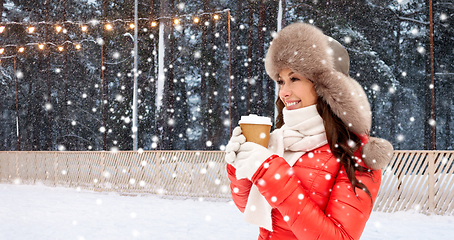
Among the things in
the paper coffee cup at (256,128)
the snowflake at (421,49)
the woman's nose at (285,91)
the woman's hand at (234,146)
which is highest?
the woman's nose at (285,91)

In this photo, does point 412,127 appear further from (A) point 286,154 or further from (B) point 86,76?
(A) point 286,154

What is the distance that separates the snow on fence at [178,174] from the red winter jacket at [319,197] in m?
7.05

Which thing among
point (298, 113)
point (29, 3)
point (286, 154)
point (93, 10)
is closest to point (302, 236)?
point (286, 154)

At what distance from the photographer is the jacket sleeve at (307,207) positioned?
1.25 m

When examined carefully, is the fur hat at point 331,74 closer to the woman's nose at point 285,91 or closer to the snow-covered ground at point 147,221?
the woman's nose at point 285,91

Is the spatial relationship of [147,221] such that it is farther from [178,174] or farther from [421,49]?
[421,49]

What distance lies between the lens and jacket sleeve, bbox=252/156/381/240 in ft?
4.09

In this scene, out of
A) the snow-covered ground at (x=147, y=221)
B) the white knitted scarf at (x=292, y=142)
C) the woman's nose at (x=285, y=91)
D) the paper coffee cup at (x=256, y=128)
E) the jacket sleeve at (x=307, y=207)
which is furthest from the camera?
the snow-covered ground at (x=147, y=221)

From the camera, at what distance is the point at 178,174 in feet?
33.8

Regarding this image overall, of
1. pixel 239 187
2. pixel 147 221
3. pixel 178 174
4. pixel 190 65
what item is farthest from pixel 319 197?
pixel 190 65

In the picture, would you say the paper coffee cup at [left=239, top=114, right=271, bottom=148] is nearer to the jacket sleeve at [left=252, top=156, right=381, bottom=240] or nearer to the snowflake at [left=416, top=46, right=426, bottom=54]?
the jacket sleeve at [left=252, top=156, right=381, bottom=240]

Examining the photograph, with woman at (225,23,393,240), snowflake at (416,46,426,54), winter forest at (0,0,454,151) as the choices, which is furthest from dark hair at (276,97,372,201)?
snowflake at (416,46,426,54)

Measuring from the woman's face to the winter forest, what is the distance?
12.1 m

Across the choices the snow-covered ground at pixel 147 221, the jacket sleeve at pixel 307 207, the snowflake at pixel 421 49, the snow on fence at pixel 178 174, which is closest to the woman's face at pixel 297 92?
the jacket sleeve at pixel 307 207
